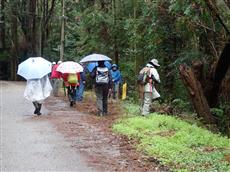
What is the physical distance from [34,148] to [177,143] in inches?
124

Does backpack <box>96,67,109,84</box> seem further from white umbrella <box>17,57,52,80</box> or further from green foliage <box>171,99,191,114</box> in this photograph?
green foliage <box>171,99,191,114</box>

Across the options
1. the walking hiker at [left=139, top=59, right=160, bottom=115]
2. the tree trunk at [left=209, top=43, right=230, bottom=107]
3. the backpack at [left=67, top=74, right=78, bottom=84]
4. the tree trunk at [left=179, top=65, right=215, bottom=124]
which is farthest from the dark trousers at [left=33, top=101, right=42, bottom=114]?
the tree trunk at [left=209, top=43, right=230, bottom=107]

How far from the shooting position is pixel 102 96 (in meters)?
16.7

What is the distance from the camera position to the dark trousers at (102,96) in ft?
54.3

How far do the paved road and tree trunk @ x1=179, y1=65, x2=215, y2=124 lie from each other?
4452mm

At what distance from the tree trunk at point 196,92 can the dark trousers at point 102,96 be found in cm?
260

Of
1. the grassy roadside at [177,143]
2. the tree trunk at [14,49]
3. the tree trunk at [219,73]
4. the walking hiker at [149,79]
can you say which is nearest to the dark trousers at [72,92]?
→ the walking hiker at [149,79]

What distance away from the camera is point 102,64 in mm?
16969

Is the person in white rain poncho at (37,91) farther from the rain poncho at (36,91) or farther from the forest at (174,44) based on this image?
the forest at (174,44)

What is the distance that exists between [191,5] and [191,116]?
3.66 m

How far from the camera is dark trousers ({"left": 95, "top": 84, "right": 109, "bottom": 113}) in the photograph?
16562 millimetres

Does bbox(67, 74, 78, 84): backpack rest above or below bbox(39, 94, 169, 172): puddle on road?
above

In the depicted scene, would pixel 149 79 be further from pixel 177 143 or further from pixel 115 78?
pixel 115 78

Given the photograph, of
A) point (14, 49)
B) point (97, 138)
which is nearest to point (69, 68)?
point (97, 138)
